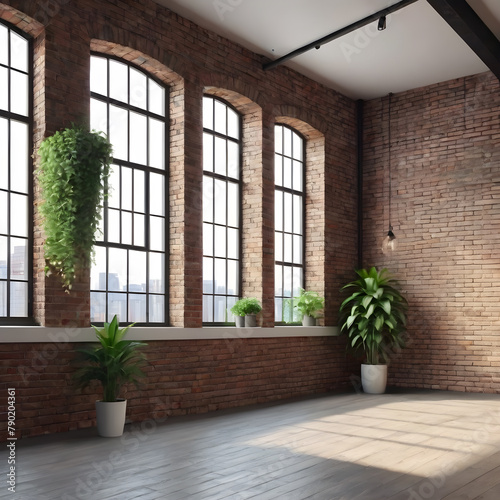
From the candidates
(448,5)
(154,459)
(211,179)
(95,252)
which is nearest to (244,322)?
(211,179)

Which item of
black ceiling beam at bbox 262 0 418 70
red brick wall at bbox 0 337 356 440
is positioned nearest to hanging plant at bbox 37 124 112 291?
red brick wall at bbox 0 337 356 440

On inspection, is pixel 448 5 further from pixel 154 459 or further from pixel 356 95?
pixel 154 459

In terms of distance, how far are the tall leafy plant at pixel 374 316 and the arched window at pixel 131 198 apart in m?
3.05

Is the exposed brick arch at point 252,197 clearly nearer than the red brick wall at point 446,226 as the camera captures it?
Yes

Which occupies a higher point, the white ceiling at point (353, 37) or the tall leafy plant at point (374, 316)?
the white ceiling at point (353, 37)

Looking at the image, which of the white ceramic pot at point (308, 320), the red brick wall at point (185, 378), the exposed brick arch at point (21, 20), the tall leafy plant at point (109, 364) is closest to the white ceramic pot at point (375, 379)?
the red brick wall at point (185, 378)

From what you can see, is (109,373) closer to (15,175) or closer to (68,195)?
(68,195)

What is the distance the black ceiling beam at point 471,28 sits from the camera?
6.45m

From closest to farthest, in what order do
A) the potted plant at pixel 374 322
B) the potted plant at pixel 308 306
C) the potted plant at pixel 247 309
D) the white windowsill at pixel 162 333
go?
the white windowsill at pixel 162 333 < the potted plant at pixel 247 309 < the potted plant at pixel 374 322 < the potted plant at pixel 308 306

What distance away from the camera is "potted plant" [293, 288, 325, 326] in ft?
28.5

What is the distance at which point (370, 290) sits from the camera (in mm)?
8852

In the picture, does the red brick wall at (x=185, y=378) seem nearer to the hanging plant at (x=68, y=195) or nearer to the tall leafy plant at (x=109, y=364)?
the tall leafy plant at (x=109, y=364)

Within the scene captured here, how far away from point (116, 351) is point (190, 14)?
380cm

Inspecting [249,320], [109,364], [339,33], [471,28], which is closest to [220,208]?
[249,320]
